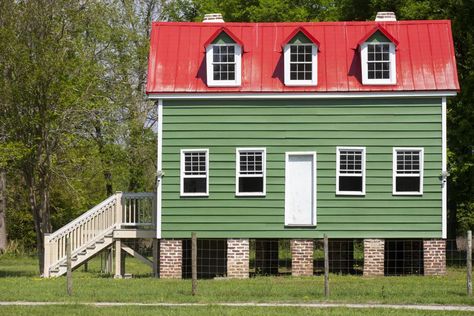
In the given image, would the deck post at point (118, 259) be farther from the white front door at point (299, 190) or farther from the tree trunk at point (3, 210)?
the tree trunk at point (3, 210)

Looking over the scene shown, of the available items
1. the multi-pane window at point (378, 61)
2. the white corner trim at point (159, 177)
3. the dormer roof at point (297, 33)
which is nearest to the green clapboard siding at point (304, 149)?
the white corner trim at point (159, 177)

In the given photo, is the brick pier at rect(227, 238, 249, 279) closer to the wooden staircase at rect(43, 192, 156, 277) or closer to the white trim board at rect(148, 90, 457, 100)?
the wooden staircase at rect(43, 192, 156, 277)

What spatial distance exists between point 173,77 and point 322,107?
4156 millimetres

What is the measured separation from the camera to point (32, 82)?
33.4 m

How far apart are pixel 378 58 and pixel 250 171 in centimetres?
469

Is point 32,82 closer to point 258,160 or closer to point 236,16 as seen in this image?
point 258,160

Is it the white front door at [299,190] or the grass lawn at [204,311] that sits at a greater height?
the white front door at [299,190]

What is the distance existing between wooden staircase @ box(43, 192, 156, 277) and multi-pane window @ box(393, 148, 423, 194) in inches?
268

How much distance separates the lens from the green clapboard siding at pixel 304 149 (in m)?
31.8

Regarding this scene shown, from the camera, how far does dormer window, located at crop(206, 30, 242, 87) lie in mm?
32156

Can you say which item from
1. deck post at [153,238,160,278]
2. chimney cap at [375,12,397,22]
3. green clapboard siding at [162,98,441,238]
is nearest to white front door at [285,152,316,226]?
green clapboard siding at [162,98,441,238]

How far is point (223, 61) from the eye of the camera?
32375mm

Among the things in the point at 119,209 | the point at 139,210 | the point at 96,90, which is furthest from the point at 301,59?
the point at 96,90

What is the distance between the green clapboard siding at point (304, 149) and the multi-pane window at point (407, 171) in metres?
0.19
